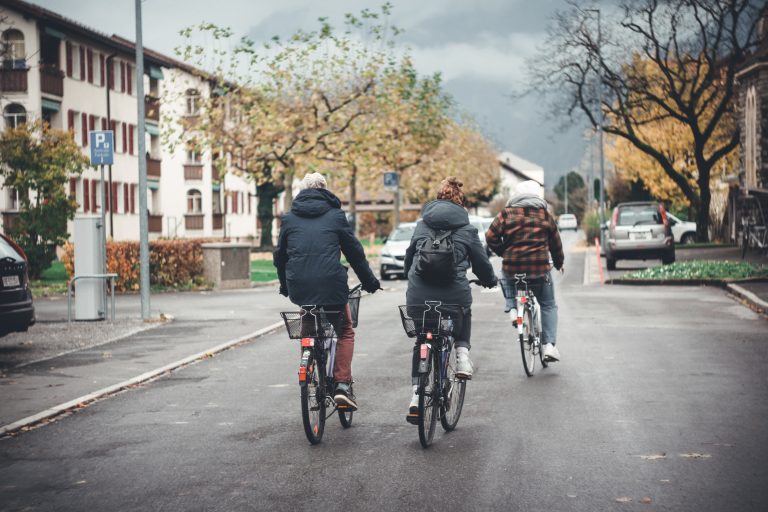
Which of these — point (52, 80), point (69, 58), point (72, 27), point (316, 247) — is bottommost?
point (316, 247)

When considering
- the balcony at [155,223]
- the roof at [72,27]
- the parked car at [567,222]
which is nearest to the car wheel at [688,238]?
the roof at [72,27]

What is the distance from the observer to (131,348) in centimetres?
1410

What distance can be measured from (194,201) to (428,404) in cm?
6019

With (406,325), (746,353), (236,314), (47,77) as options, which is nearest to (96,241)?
(236,314)

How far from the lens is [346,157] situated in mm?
37125

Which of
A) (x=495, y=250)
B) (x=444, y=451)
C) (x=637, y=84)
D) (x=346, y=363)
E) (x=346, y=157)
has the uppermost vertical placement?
(x=637, y=84)

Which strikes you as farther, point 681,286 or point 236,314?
point 681,286

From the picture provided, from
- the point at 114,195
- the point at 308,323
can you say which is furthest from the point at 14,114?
the point at 308,323

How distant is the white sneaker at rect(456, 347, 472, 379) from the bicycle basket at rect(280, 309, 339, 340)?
3.15 ft

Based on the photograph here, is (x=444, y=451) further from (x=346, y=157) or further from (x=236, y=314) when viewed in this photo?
→ (x=346, y=157)

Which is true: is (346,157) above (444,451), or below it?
above

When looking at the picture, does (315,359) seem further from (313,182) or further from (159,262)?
(159,262)

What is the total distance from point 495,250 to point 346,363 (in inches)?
136

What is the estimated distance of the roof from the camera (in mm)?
45062
